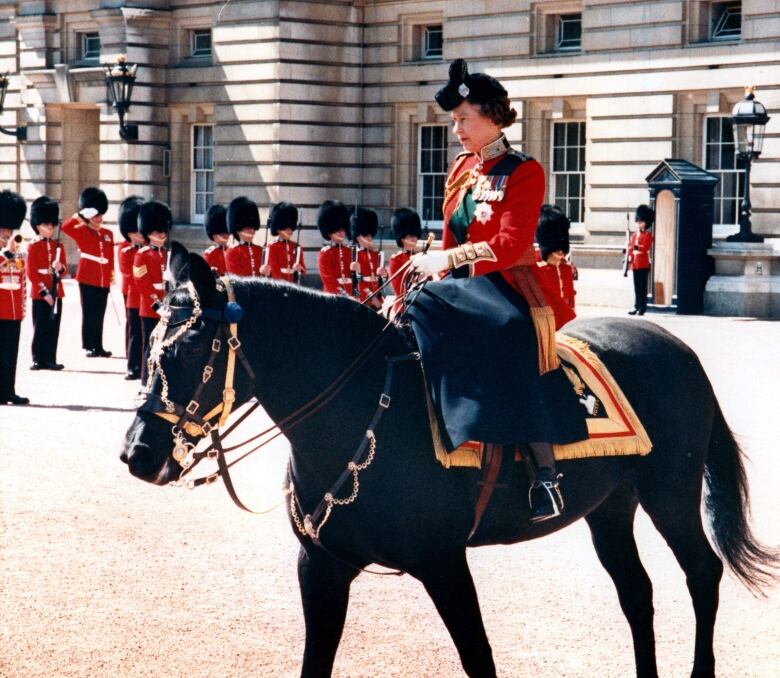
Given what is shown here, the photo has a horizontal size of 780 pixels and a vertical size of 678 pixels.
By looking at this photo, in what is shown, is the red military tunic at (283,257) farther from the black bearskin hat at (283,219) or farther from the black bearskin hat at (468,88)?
the black bearskin hat at (468,88)

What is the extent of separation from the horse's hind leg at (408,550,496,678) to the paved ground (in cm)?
67

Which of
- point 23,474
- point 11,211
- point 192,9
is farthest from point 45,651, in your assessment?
point 192,9

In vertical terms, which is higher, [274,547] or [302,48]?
[302,48]

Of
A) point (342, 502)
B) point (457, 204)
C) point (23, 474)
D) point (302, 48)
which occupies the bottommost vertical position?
point (23, 474)

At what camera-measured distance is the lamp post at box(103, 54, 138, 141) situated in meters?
25.3

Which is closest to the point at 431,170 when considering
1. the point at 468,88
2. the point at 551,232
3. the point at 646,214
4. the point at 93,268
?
the point at 646,214

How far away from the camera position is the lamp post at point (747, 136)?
19.0 meters

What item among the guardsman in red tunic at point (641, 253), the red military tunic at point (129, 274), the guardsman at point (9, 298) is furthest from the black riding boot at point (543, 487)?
the guardsman in red tunic at point (641, 253)

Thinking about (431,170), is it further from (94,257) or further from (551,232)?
(551,232)

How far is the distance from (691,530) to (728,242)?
1487 cm

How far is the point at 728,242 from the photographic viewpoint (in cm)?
1959

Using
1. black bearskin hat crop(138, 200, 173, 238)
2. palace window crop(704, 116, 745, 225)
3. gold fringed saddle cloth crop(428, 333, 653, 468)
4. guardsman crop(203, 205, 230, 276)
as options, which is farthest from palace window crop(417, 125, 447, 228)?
gold fringed saddle cloth crop(428, 333, 653, 468)

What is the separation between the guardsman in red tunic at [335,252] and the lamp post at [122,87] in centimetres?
1168

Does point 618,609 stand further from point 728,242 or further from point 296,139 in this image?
point 296,139
